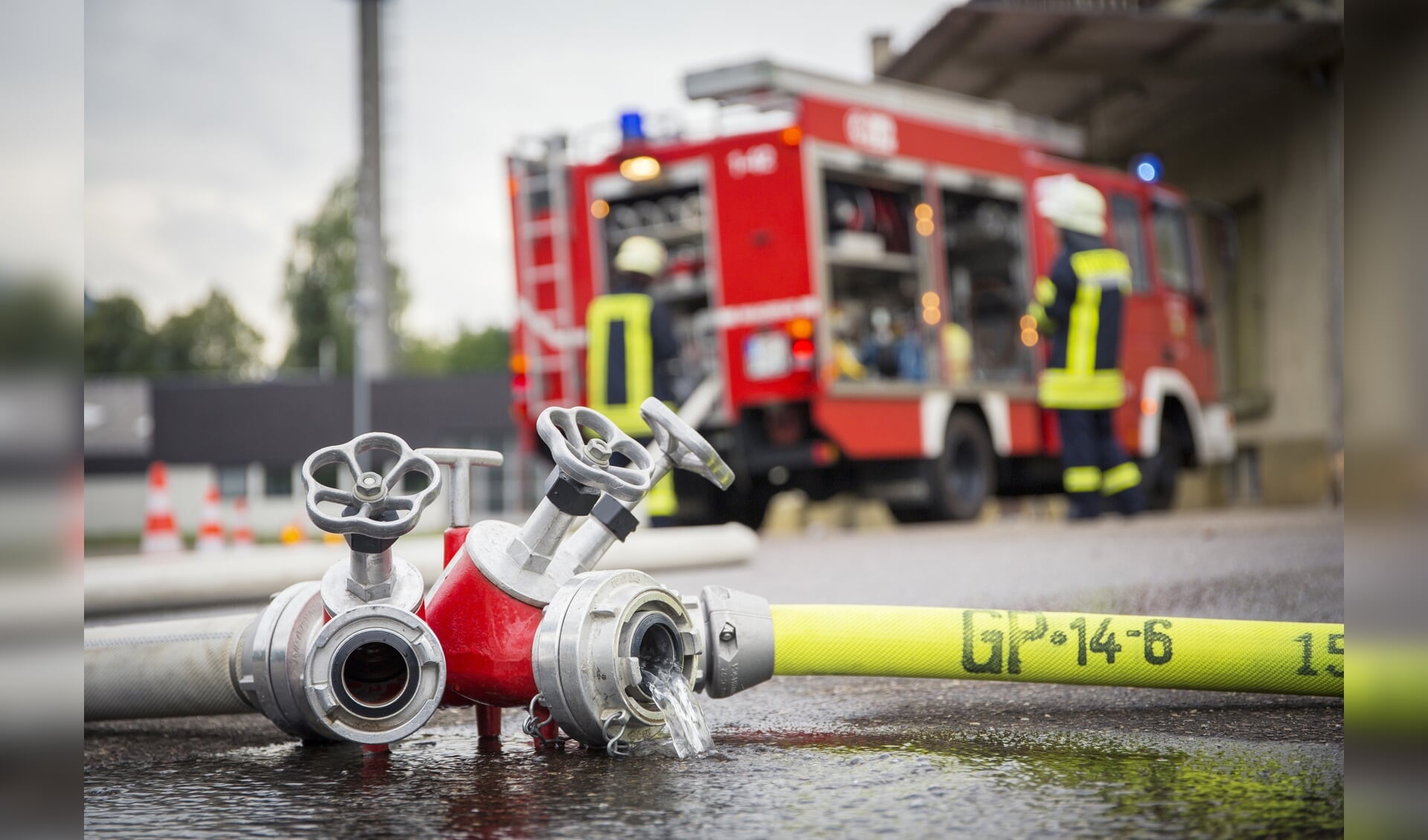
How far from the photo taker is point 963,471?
10078 millimetres

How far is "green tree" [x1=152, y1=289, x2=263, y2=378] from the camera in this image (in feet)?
171

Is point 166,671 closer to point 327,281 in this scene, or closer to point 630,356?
point 630,356

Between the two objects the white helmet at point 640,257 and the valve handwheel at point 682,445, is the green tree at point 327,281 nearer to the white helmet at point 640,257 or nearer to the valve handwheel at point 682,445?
the white helmet at point 640,257

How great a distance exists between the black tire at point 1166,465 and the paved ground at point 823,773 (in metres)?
8.10

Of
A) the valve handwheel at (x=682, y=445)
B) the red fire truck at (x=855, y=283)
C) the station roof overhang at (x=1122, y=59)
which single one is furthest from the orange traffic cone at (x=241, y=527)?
the valve handwheel at (x=682, y=445)

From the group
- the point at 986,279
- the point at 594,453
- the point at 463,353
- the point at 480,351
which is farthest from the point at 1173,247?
the point at 463,353

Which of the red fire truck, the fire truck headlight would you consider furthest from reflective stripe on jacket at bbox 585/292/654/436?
the fire truck headlight

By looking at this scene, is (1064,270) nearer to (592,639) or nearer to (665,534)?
(665,534)

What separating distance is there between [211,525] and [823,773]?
32.3ft

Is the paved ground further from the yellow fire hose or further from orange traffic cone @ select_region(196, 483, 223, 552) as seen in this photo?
Answer: orange traffic cone @ select_region(196, 483, 223, 552)

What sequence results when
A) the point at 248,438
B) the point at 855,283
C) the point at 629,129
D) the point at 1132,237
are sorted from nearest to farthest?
the point at 629,129
the point at 855,283
the point at 1132,237
the point at 248,438

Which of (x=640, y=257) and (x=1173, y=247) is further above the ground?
(x=1173, y=247)

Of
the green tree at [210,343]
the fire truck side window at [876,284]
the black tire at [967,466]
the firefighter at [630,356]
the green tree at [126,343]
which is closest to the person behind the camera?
the firefighter at [630,356]

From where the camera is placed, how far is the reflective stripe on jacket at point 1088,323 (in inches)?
341
